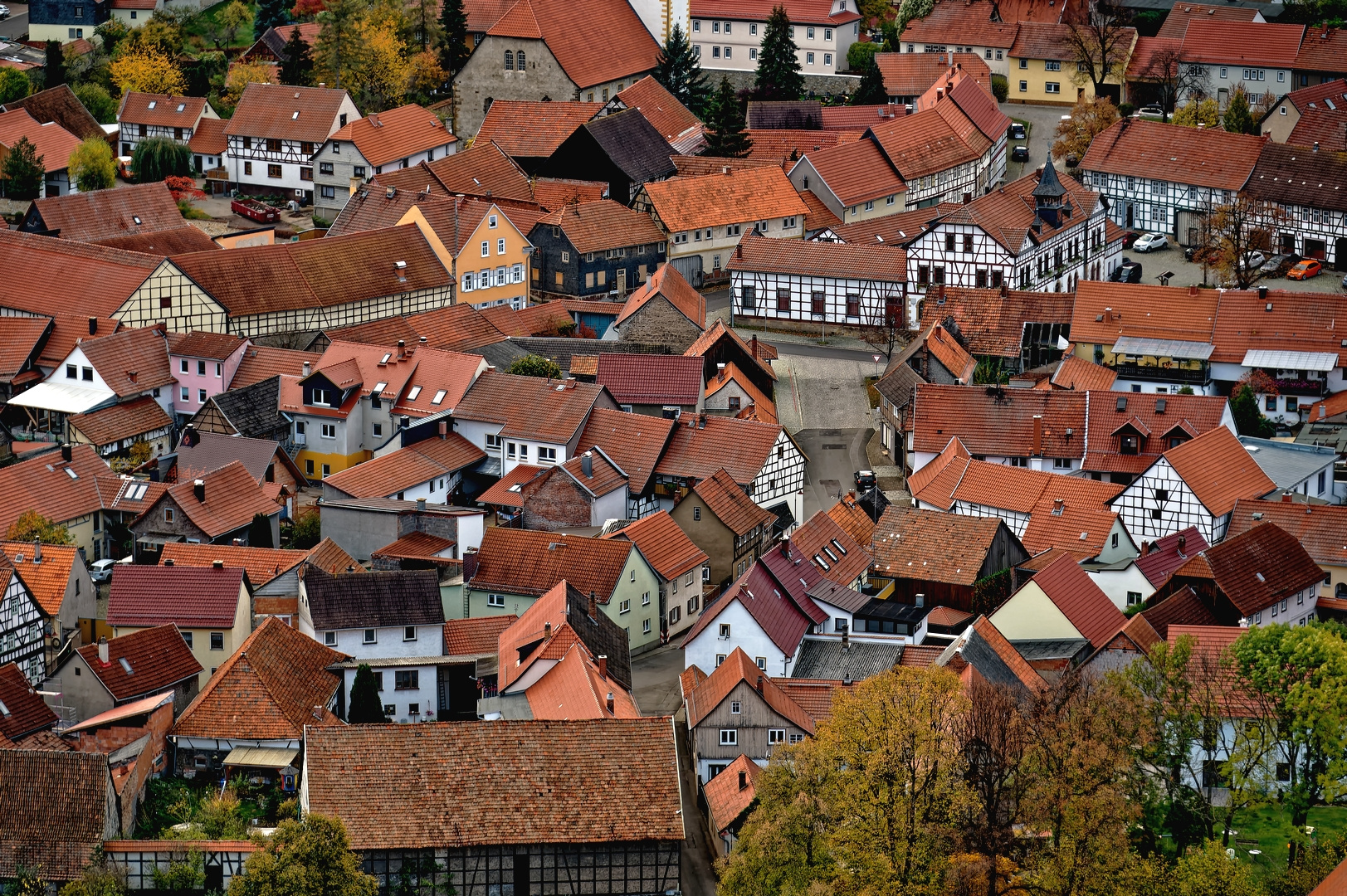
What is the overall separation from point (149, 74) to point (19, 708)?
76.3 m

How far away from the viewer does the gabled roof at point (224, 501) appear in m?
101

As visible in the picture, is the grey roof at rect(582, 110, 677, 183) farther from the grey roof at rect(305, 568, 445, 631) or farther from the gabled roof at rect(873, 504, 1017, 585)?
the grey roof at rect(305, 568, 445, 631)

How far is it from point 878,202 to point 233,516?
50.1 m

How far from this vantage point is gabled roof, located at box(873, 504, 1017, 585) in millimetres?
97875

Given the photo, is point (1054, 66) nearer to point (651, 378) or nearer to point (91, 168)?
point (651, 378)

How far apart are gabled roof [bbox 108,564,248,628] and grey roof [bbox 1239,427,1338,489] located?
4413 cm

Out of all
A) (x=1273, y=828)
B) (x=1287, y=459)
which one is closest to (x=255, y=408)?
(x=1287, y=459)

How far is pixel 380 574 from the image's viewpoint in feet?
300

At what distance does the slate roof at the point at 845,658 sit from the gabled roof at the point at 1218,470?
16.6 meters

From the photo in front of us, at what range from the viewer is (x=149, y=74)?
15150cm

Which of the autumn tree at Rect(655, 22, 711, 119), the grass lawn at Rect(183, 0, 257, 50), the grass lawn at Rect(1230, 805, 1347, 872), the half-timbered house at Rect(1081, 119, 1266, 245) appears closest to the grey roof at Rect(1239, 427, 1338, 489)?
the grass lawn at Rect(1230, 805, 1347, 872)

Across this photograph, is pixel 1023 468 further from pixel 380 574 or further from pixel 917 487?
pixel 380 574

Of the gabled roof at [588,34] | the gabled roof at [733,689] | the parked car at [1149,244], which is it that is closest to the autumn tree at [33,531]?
the gabled roof at [733,689]

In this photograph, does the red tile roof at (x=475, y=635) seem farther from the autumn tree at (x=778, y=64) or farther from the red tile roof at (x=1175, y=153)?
the autumn tree at (x=778, y=64)
